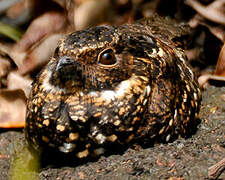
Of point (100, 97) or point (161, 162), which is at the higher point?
point (100, 97)

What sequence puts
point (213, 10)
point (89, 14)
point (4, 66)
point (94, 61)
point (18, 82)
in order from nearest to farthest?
point (94, 61) < point (18, 82) < point (4, 66) < point (213, 10) < point (89, 14)

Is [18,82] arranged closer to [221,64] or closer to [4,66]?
[4,66]

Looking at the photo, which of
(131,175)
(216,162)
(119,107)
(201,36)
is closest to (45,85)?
(119,107)

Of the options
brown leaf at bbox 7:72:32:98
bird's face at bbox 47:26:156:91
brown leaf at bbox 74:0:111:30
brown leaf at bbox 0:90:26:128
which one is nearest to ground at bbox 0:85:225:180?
brown leaf at bbox 0:90:26:128

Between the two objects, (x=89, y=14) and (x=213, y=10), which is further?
(x=89, y=14)

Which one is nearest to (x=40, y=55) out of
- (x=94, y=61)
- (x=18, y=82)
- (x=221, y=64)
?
(x=18, y=82)
